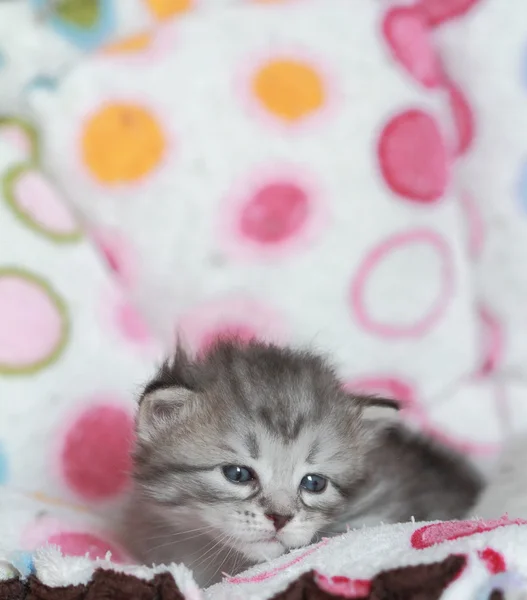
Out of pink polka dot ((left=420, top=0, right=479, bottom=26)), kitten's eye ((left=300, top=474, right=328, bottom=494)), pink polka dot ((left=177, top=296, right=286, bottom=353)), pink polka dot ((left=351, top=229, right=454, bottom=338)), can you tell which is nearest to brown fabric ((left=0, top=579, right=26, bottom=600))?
kitten's eye ((left=300, top=474, right=328, bottom=494))

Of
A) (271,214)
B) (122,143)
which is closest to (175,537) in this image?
(271,214)

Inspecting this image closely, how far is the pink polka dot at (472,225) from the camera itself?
1.88 m

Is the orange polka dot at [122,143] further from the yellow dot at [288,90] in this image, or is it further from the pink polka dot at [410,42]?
the pink polka dot at [410,42]

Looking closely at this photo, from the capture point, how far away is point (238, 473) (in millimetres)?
1255

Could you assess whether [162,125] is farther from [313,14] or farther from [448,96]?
[448,96]

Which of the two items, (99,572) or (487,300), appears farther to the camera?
(487,300)

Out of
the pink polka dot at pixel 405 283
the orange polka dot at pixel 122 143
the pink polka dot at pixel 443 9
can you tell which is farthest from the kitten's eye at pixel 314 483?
the pink polka dot at pixel 443 9

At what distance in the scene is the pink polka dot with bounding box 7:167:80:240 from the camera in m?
1.66

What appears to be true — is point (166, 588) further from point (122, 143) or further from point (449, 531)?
point (122, 143)

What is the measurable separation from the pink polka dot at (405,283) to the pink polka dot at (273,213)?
0.19 m

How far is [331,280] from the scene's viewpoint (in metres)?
1.78

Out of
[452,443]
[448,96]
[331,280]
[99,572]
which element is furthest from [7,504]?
[448,96]

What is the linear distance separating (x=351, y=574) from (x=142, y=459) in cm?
48

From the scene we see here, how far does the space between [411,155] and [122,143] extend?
64cm
